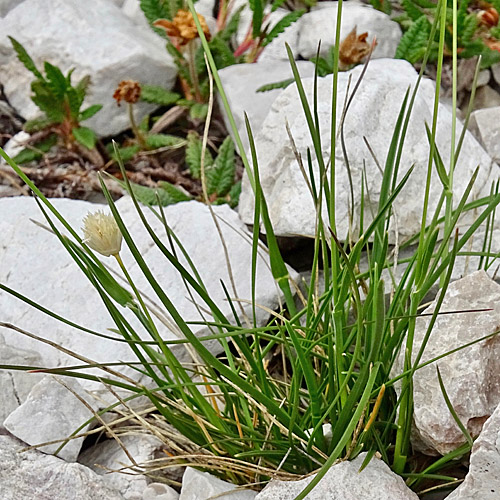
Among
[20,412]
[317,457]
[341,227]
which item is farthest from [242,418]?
[341,227]

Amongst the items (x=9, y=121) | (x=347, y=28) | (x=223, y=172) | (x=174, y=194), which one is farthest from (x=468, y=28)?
(x=9, y=121)

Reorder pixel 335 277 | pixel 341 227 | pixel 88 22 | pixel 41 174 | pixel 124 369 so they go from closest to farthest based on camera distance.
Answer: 1. pixel 335 277
2. pixel 124 369
3. pixel 341 227
4. pixel 41 174
5. pixel 88 22

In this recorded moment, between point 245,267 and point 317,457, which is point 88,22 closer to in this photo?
point 245,267

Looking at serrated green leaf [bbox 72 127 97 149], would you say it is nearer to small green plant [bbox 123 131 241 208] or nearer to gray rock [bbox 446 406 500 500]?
small green plant [bbox 123 131 241 208]

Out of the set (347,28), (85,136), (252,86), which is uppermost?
(347,28)

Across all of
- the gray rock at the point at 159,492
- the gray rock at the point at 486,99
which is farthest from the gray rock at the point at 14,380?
the gray rock at the point at 486,99

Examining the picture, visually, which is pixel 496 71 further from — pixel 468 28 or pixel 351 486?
pixel 351 486

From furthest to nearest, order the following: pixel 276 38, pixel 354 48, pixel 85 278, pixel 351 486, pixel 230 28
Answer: pixel 276 38
pixel 230 28
pixel 354 48
pixel 85 278
pixel 351 486
